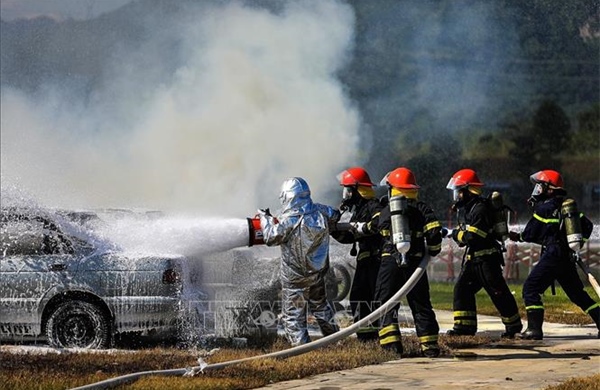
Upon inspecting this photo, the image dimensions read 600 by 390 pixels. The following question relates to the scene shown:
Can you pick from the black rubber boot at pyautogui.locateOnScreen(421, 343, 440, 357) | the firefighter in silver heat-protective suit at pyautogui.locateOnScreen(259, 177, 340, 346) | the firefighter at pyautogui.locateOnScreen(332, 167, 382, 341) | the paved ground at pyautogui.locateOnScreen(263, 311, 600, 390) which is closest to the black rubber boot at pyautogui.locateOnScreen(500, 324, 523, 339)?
the paved ground at pyautogui.locateOnScreen(263, 311, 600, 390)

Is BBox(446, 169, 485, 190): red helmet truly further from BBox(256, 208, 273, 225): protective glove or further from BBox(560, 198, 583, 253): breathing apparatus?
BBox(256, 208, 273, 225): protective glove

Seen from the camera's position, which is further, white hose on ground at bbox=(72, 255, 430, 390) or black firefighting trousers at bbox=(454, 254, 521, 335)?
black firefighting trousers at bbox=(454, 254, 521, 335)

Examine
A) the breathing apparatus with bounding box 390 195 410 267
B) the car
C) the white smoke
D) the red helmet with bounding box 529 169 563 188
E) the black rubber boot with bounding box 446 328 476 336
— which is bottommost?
the black rubber boot with bounding box 446 328 476 336

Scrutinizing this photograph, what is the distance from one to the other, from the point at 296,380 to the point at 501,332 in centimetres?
480

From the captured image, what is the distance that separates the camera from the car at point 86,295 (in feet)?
37.6

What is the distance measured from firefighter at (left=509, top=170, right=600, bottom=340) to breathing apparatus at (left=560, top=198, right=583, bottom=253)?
2.2 inches

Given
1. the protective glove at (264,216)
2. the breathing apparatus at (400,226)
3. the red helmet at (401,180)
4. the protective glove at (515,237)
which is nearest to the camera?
the breathing apparatus at (400,226)

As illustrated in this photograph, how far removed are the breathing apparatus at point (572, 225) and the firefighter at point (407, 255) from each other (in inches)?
67.2

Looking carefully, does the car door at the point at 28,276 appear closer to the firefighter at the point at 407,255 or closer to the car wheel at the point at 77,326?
the car wheel at the point at 77,326

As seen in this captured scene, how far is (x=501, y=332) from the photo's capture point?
14.1 metres

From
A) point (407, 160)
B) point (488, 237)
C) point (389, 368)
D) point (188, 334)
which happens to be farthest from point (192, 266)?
point (407, 160)

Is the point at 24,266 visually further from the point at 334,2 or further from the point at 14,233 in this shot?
the point at 334,2

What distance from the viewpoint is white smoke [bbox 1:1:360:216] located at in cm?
2219

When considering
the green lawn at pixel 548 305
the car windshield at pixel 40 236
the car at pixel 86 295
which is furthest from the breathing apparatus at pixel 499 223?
the car windshield at pixel 40 236
